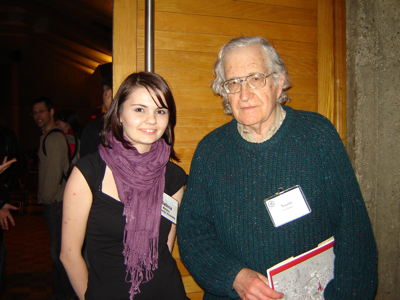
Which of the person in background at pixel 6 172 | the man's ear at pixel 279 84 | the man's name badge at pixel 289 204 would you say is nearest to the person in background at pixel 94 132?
the person in background at pixel 6 172

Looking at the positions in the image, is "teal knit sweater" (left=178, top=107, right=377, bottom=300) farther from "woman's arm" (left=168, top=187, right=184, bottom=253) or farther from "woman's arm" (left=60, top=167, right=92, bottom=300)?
"woman's arm" (left=60, top=167, right=92, bottom=300)

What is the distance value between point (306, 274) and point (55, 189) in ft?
8.57

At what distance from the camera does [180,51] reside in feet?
6.34

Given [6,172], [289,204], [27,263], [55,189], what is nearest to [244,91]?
[289,204]

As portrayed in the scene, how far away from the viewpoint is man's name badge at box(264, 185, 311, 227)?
4.33ft

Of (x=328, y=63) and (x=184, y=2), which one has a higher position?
(x=184, y=2)

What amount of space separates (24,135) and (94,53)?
5.34m

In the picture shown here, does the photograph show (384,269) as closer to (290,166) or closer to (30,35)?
(290,166)

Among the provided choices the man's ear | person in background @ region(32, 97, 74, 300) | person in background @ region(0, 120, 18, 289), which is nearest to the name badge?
the man's ear

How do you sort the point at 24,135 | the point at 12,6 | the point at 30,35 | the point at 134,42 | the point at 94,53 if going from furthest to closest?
the point at 24,135 → the point at 30,35 → the point at 94,53 → the point at 12,6 → the point at 134,42

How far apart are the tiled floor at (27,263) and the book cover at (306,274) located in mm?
2980

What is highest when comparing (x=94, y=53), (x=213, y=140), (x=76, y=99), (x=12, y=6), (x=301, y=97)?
(x=12, y=6)

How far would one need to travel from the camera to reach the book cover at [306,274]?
4.13ft

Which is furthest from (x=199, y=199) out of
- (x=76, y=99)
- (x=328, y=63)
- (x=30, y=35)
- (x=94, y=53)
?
(x=76, y=99)
